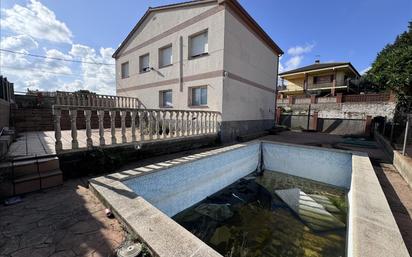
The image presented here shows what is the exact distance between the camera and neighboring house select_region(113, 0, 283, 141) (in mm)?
8195

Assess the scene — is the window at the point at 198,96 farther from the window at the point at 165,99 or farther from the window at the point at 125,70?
the window at the point at 125,70

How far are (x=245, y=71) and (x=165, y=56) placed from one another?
188 inches

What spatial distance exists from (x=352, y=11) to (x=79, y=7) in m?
16.2

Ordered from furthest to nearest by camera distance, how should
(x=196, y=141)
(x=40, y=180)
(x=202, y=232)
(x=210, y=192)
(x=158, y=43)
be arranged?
(x=158, y=43)
(x=196, y=141)
(x=210, y=192)
(x=202, y=232)
(x=40, y=180)

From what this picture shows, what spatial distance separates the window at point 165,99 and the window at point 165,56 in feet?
5.19

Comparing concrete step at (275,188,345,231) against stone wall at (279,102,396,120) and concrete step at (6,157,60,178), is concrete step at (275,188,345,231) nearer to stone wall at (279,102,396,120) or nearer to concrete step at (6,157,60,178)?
concrete step at (6,157,60,178)

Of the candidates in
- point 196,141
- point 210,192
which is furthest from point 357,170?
point 196,141

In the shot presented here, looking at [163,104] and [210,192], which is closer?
[210,192]

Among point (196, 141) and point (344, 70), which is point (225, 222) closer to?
point (196, 141)

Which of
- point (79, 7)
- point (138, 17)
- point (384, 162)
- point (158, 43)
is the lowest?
point (384, 162)

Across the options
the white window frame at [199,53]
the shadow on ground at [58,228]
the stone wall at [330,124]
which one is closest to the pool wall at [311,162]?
the white window frame at [199,53]

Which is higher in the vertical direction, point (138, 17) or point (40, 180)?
point (138, 17)

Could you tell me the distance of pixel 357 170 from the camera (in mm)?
4336

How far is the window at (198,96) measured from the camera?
8977 millimetres
